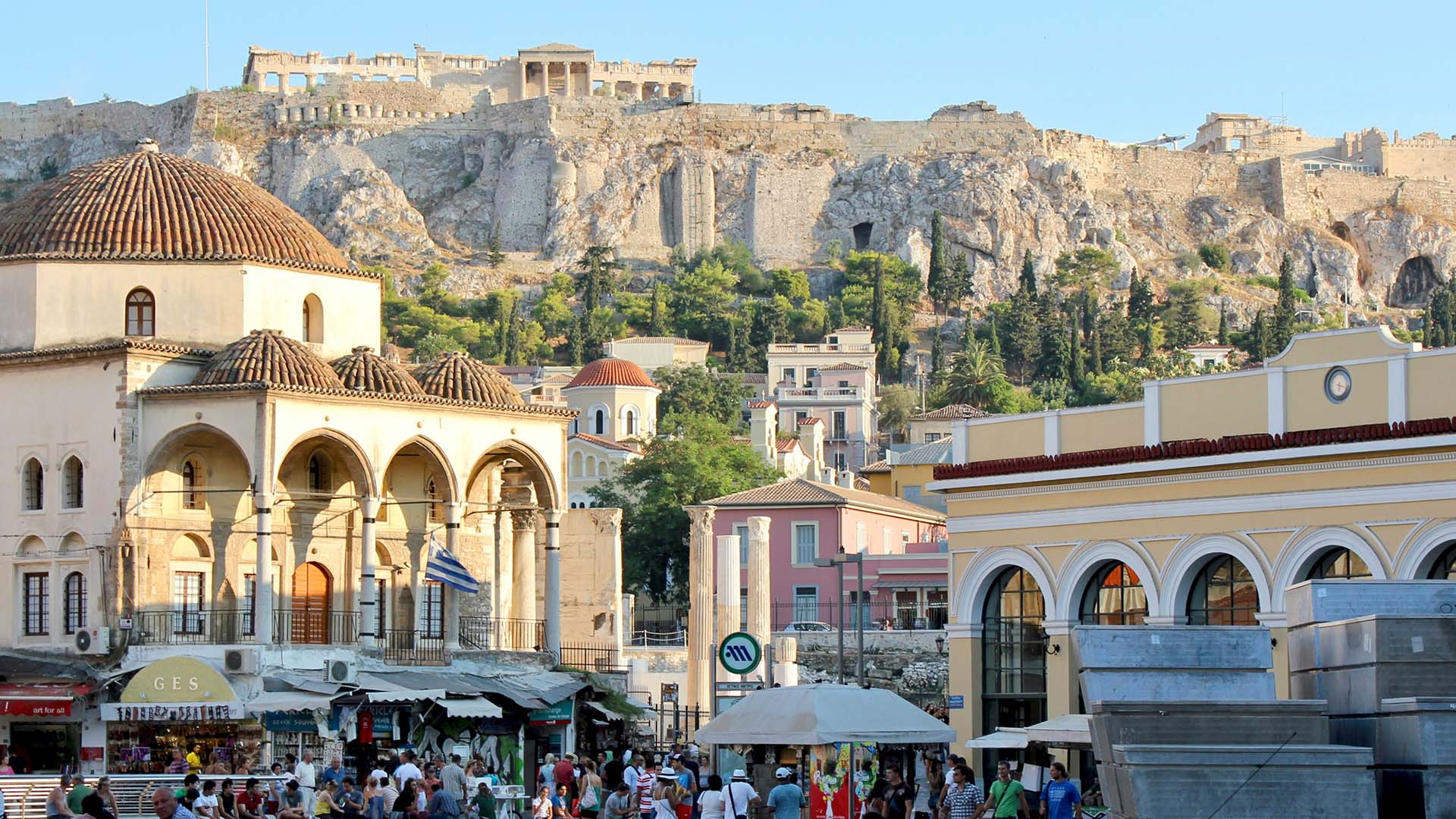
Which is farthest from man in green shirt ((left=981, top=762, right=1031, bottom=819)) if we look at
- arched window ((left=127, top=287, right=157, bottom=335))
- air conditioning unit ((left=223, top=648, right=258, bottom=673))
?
arched window ((left=127, top=287, right=157, bottom=335))

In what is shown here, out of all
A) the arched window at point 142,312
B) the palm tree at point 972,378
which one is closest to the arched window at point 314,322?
the arched window at point 142,312

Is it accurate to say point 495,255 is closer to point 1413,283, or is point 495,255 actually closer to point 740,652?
point 1413,283

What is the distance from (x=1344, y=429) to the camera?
3141 centimetres

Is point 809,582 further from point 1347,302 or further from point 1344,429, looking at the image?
point 1347,302

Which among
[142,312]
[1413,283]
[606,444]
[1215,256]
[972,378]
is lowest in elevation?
[142,312]

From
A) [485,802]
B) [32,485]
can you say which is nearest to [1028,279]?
[32,485]

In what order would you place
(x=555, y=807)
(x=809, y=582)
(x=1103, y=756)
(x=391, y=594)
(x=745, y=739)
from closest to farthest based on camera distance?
(x=1103, y=756), (x=745, y=739), (x=555, y=807), (x=391, y=594), (x=809, y=582)

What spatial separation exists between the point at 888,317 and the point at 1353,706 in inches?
4634

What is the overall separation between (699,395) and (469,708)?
7656cm

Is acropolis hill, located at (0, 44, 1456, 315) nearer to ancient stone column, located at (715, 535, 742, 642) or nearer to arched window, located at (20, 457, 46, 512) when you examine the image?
ancient stone column, located at (715, 535, 742, 642)

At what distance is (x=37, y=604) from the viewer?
44.7 metres

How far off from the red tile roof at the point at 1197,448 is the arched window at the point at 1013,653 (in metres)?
1.65

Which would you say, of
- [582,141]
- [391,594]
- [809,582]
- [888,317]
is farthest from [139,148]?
[582,141]

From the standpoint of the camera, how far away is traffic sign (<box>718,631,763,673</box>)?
30.4 meters
